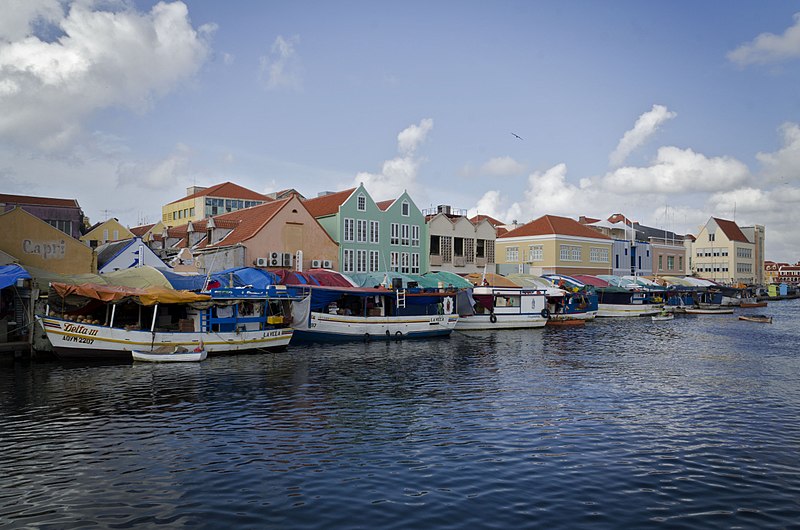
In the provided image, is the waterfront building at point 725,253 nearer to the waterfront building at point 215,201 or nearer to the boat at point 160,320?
the waterfront building at point 215,201

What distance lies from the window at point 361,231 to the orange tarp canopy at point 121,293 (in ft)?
104

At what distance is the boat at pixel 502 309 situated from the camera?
58.1m

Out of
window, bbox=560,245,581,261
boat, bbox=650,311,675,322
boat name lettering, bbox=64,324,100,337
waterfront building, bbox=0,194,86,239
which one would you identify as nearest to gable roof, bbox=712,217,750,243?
window, bbox=560,245,581,261

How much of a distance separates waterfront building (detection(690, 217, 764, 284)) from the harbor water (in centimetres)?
12972

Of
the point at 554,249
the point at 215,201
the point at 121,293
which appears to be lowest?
the point at 121,293

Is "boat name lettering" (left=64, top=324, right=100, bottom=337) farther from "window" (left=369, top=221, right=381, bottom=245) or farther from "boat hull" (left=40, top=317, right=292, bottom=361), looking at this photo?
"window" (left=369, top=221, right=381, bottom=245)

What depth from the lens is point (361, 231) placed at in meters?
67.1

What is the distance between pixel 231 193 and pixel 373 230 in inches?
1592

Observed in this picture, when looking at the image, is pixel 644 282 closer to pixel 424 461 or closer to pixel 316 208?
pixel 316 208

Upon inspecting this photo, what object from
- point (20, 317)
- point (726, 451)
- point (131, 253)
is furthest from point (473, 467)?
point (131, 253)

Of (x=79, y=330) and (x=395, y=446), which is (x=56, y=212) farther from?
(x=395, y=446)

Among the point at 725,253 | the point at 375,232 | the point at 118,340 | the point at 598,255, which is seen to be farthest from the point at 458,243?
the point at 725,253

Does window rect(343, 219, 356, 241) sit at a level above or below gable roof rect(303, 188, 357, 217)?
below

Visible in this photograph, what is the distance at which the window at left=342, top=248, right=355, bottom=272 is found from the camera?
65.4 metres
